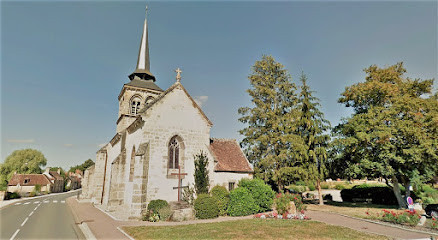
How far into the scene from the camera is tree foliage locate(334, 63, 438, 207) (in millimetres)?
16797

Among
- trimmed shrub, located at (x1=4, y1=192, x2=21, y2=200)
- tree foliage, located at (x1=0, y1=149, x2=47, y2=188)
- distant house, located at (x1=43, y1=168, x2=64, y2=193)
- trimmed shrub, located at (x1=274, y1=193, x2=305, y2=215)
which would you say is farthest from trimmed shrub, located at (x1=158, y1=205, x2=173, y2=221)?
tree foliage, located at (x1=0, y1=149, x2=47, y2=188)

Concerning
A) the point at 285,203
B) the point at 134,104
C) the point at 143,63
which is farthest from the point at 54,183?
the point at 285,203

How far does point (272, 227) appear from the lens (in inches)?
460

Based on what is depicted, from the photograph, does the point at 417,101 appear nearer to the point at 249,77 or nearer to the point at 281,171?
the point at 281,171

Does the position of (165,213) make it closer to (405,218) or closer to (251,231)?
(251,231)

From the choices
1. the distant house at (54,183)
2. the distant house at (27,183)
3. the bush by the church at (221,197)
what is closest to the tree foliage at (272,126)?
the bush by the church at (221,197)

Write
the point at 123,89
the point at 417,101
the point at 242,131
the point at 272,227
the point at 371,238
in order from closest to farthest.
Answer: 1. the point at 371,238
2. the point at 272,227
3. the point at 417,101
4. the point at 123,89
5. the point at 242,131

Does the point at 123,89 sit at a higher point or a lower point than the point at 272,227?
higher

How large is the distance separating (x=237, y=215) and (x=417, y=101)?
56.1 feet

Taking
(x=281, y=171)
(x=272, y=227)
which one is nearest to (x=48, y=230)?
(x=272, y=227)

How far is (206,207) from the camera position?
48.8 ft

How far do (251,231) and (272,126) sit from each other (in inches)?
579

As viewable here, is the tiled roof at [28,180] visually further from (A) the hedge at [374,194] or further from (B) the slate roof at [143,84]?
(A) the hedge at [374,194]

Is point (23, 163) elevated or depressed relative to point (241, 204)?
elevated
